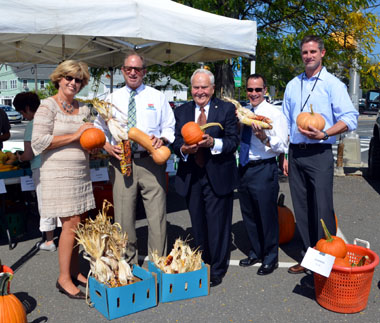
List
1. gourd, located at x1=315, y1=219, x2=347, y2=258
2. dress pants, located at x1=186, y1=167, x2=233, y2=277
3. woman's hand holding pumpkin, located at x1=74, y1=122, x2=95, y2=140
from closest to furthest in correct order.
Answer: gourd, located at x1=315, y1=219, x2=347, y2=258, woman's hand holding pumpkin, located at x1=74, y1=122, x2=95, y2=140, dress pants, located at x1=186, y1=167, x2=233, y2=277

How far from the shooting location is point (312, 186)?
3.89 m

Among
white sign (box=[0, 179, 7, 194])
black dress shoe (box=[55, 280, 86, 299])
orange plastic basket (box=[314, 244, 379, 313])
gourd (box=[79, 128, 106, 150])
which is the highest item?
gourd (box=[79, 128, 106, 150])

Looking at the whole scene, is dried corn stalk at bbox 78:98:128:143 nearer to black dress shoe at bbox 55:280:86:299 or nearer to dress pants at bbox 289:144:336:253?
black dress shoe at bbox 55:280:86:299

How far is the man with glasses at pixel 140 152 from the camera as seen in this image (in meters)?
3.60

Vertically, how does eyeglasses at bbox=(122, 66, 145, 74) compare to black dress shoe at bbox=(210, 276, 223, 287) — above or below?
above

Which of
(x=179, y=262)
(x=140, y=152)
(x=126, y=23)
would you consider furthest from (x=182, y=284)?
(x=126, y=23)

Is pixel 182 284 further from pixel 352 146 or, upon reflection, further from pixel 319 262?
pixel 352 146

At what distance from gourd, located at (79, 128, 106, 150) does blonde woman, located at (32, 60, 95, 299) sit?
0.07m

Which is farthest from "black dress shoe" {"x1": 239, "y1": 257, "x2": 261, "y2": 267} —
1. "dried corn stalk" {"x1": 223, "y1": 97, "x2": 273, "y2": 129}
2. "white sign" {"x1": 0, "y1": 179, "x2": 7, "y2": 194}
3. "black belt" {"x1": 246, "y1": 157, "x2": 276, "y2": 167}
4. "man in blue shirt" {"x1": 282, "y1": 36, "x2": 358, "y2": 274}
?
"white sign" {"x1": 0, "y1": 179, "x2": 7, "y2": 194}

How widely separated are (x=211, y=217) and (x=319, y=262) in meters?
1.03

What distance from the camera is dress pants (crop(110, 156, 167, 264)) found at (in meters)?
3.68

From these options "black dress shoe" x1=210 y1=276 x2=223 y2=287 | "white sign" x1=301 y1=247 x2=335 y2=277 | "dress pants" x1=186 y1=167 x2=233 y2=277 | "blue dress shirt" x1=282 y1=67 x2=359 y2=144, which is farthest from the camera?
"black dress shoe" x1=210 y1=276 x2=223 y2=287

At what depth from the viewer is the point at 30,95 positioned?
488 centimetres

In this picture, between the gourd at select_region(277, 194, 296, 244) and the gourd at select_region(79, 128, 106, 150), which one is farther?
the gourd at select_region(277, 194, 296, 244)
